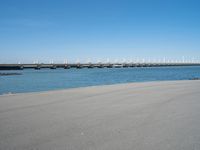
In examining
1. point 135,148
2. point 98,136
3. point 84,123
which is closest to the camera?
point 135,148

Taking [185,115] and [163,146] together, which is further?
[185,115]

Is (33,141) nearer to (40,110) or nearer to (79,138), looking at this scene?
(79,138)

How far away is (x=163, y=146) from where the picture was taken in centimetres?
516

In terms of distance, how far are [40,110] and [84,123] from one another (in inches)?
112

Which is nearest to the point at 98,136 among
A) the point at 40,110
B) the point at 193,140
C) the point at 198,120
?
the point at 193,140

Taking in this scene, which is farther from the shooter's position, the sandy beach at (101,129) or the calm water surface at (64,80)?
the calm water surface at (64,80)

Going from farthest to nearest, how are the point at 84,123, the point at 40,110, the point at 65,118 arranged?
the point at 40,110
the point at 65,118
the point at 84,123

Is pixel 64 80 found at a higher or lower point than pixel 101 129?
lower

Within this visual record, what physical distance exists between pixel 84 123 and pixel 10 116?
252 cm

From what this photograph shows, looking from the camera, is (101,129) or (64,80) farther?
(64,80)

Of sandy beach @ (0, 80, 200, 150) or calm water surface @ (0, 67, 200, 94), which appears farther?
calm water surface @ (0, 67, 200, 94)

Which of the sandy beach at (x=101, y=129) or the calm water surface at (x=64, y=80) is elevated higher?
the sandy beach at (x=101, y=129)

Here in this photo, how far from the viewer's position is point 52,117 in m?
8.13

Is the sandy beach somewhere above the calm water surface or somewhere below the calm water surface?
above
